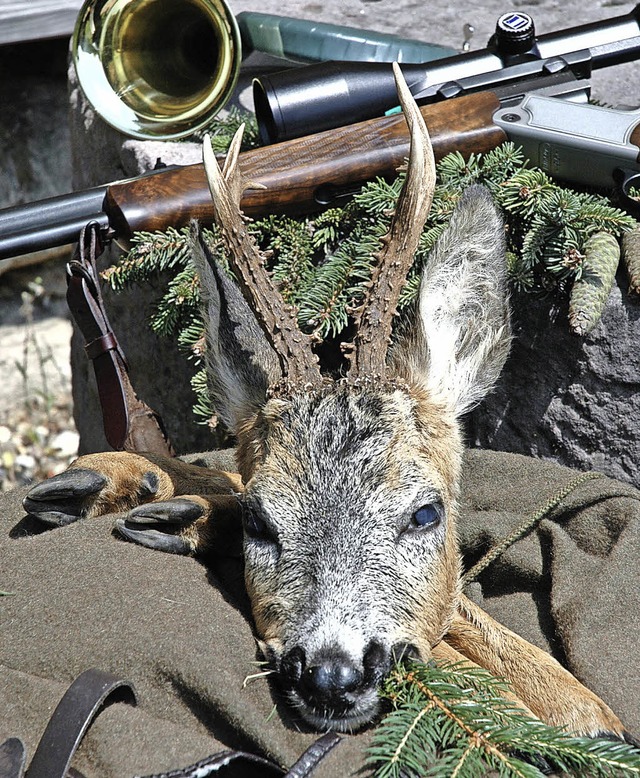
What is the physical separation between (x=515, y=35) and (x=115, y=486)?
3.48m

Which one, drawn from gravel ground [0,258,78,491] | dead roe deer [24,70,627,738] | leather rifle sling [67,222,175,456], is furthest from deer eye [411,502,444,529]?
gravel ground [0,258,78,491]

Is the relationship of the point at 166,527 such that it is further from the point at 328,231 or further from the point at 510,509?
the point at 328,231

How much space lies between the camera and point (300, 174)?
4.77m

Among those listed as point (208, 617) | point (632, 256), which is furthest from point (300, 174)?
point (208, 617)

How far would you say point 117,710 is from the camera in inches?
107

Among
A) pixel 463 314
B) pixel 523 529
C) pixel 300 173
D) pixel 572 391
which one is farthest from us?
pixel 300 173

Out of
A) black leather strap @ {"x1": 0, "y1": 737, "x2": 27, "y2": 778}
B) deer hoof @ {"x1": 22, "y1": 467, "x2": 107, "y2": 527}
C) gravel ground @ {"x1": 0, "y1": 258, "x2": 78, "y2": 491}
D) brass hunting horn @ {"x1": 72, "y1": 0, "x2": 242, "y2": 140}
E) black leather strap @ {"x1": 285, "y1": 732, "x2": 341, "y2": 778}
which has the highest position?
brass hunting horn @ {"x1": 72, "y1": 0, "x2": 242, "y2": 140}

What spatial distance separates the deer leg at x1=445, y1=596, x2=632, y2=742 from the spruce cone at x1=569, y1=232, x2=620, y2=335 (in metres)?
1.24

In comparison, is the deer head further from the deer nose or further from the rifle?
the rifle

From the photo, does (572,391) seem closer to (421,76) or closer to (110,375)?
(421,76)

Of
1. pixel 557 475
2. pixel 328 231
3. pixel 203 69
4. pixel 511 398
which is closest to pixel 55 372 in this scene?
pixel 203 69

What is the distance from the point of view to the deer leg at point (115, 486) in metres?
3.52

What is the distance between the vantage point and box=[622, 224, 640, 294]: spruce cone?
4102 millimetres

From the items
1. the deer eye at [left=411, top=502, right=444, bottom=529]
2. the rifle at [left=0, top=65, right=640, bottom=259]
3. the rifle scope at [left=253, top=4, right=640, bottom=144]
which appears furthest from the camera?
the rifle scope at [left=253, top=4, right=640, bottom=144]
